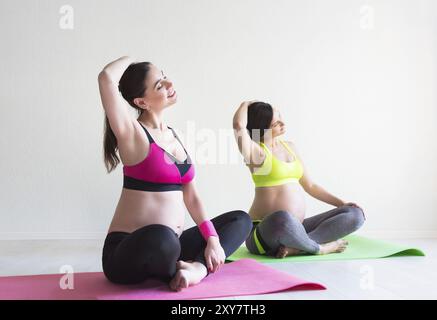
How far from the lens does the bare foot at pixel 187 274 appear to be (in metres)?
1.90

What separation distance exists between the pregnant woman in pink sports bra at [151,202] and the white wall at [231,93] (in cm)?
167

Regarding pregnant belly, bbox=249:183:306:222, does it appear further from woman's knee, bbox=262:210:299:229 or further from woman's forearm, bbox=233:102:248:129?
woman's forearm, bbox=233:102:248:129

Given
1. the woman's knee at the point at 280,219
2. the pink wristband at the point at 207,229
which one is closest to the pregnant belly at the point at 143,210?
the pink wristband at the point at 207,229

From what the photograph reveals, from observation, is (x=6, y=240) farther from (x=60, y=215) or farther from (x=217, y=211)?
(x=217, y=211)

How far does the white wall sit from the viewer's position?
3787mm

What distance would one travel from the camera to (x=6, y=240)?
12.0ft

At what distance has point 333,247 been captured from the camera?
2.85 m

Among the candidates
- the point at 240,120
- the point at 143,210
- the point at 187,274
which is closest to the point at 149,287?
the point at 187,274

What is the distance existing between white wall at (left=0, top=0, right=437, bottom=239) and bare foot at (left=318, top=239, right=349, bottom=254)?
1077 mm

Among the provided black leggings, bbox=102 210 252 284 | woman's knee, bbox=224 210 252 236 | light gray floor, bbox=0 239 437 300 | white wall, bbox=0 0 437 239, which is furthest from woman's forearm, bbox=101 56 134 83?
white wall, bbox=0 0 437 239

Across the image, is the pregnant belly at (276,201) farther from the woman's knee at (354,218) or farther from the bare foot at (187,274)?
the bare foot at (187,274)
